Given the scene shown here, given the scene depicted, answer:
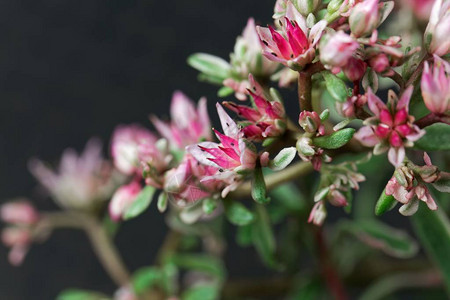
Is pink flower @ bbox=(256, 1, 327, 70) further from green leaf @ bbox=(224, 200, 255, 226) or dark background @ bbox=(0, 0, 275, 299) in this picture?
dark background @ bbox=(0, 0, 275, 299)

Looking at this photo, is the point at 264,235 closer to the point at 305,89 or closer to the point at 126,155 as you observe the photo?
the point at 126,155

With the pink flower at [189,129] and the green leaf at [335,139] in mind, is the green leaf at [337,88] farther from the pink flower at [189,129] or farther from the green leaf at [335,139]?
the pink flower at [189,129]

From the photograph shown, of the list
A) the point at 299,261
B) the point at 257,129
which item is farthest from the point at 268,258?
the point at 257,129

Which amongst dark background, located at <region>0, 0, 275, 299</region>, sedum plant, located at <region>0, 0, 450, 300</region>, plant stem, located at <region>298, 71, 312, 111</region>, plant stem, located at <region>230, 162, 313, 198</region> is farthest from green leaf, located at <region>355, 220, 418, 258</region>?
dark background, located at <region>0, 0, 275, 299</region>

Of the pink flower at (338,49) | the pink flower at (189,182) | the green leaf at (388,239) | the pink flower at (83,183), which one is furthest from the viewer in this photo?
the pink flower at (83,183)

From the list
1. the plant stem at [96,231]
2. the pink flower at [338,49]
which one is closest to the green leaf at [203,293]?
the plant stem at [96,231]

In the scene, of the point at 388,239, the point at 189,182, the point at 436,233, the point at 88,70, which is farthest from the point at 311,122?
the point at 88,70
